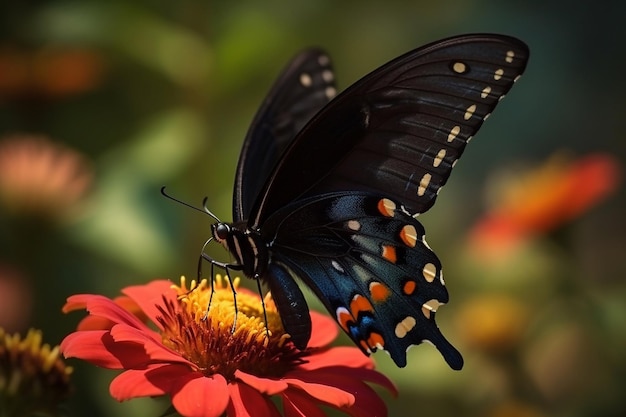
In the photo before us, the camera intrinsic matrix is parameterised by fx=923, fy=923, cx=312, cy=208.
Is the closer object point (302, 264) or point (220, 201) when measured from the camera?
point (302, 264)

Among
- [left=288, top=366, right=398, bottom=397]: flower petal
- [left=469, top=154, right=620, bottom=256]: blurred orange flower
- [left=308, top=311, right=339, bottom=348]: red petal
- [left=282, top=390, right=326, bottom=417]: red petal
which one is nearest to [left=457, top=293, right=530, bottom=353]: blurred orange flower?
[left=469, top=154, right=620, bottom=256]: blurred orange flower

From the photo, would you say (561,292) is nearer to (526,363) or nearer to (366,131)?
(526,363)

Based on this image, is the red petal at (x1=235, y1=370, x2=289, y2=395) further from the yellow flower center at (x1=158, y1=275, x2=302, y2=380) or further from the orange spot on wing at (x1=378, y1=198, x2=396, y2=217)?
the orange spot on wing at (x1=378, y1=198, x2=396, y2=217)

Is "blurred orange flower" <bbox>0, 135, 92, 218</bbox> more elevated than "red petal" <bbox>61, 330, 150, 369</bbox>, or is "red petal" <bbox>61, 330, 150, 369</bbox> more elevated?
"red petal" <bbox>61, 330, 150, 369</bbox>

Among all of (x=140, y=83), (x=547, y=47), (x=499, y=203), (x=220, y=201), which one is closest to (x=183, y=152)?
(x=220, y=201)

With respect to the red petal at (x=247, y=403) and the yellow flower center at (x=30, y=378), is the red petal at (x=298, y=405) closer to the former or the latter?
the red petal at (x=247, y=403)

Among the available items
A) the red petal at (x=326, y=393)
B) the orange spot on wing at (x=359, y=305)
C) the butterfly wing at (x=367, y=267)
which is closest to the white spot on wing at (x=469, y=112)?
the butterfly wing at (x=367, y=267)
